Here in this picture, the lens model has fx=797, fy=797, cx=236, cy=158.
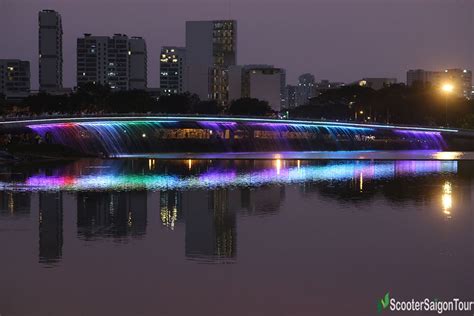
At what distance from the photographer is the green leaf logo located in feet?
41.0

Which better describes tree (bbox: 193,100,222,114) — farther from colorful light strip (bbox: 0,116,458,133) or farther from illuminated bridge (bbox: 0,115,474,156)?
colorful light strip (bbox: 0,116,458,133)

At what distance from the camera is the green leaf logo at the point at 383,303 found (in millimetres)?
12500

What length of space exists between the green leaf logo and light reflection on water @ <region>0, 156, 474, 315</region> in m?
0.16

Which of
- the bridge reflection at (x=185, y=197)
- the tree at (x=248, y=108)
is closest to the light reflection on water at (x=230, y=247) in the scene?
the bridge reflection at (x=185, y=197)

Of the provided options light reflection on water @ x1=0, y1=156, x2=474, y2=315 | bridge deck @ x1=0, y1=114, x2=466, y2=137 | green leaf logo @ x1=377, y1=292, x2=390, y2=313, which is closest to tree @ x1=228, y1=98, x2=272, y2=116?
bridge deck @ x1=0, y1=114, x2=466, y2=137

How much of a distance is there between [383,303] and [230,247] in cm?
544

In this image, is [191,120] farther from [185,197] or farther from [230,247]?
[230,247]

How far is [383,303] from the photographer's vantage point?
12742mm

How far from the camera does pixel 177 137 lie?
11144 cm

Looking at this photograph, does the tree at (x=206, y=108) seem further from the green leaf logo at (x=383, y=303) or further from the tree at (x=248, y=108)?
the green leaf logo at (x=383, y=303)

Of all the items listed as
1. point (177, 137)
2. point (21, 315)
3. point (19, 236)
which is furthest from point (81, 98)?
point (21, 315)

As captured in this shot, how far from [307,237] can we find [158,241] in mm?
3561

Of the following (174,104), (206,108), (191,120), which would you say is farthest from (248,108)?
(191,120)

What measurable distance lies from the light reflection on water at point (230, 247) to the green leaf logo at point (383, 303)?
6.4 inches
